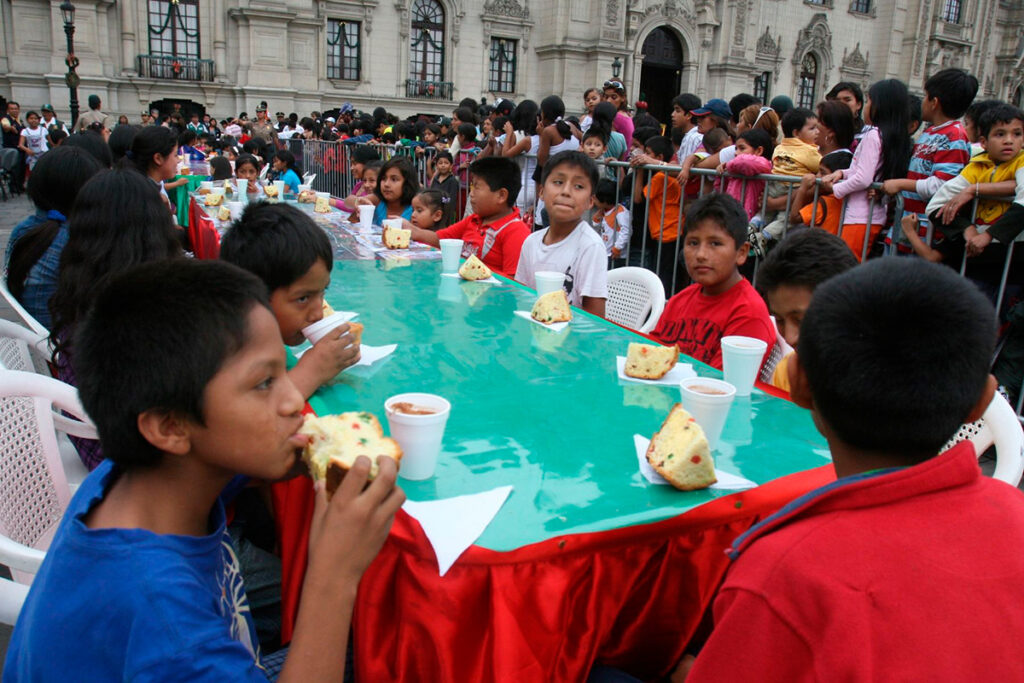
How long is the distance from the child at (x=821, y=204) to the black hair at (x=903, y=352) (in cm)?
401

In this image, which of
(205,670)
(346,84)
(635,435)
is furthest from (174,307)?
(346,84)

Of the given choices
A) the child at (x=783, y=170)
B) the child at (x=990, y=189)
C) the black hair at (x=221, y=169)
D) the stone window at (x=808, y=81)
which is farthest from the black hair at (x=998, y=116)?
the stone window at (x=808, y=81)

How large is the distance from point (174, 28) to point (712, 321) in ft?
83.8

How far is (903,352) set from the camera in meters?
1.01

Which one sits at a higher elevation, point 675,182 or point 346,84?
point 346,84

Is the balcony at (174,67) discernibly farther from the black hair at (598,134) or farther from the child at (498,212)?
the child at (498,212)

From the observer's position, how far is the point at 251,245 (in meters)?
2.30

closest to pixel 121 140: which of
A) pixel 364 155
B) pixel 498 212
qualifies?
pixel 364 155

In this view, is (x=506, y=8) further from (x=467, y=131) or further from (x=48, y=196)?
(x=48, y=196)

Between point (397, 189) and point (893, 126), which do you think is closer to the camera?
point (893, 126)

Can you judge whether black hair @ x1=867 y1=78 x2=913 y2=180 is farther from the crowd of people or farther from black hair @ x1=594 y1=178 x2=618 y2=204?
the crowd of people

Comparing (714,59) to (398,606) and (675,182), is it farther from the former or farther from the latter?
(398,606)

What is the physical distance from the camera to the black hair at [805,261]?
226cm

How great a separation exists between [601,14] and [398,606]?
28.9 metres
